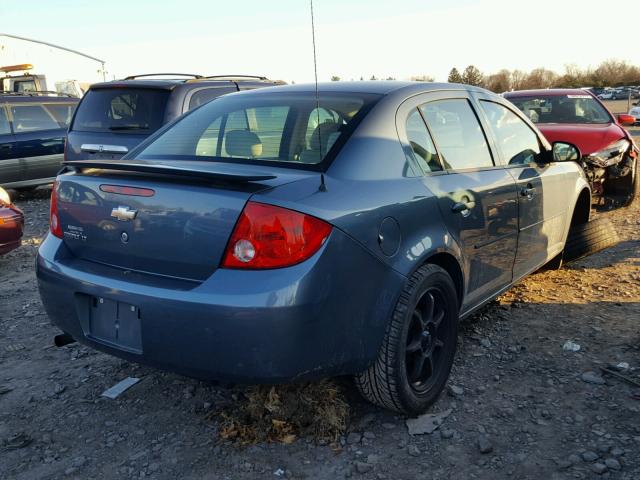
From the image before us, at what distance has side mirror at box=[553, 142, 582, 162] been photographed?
4195 millimetres

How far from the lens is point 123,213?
2494 millimetres

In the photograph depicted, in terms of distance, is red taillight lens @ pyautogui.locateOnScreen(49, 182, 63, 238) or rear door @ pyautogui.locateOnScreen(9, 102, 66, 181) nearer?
red taillight lens @ pyautogui.locateOnScreen(49, 182, 63, 238)

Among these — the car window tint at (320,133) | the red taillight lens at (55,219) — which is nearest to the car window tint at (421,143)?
the car window tint at (320,133)

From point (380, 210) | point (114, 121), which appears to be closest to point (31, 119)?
point (114, 121)

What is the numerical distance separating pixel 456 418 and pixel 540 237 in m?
1.70

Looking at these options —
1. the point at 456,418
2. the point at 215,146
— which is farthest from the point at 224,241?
the point at 456,418

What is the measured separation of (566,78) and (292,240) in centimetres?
6059

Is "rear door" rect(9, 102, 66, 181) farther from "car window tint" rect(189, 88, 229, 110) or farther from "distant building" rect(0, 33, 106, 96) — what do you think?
"distant building" rect(0, 33, 106, 96)

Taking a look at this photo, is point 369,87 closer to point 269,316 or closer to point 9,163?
point 269,316

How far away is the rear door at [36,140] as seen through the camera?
9.50 meters

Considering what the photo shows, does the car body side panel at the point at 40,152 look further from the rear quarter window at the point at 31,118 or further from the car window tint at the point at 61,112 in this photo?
the car window tint at the point at 61,112

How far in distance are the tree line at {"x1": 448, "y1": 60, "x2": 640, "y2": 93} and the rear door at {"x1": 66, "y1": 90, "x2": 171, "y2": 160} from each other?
39.6 metres

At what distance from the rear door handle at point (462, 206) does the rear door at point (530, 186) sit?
2.12 feet

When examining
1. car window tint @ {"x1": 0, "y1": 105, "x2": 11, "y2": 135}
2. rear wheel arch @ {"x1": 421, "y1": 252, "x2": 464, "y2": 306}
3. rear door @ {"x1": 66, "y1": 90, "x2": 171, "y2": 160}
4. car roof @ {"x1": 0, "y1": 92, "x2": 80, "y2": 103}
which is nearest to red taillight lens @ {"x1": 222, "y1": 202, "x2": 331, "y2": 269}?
rear wheel arch @ {"x1": 421, "y1": 252, "x2": 464, "y2": 306}
